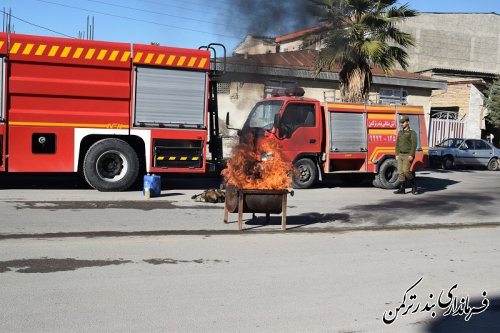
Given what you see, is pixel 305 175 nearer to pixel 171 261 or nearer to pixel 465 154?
pixel 171 261

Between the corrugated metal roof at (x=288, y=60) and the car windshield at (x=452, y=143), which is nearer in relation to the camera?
the corrugated metal roof at (x=288, y=60)

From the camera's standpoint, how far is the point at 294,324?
469cm

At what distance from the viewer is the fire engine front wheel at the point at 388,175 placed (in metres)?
15.8

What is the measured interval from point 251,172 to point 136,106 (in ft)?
17.0

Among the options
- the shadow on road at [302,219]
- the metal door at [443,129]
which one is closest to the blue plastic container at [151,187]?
the shadow on road at [302,219]

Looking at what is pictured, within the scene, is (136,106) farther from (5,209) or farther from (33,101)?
(5,209)

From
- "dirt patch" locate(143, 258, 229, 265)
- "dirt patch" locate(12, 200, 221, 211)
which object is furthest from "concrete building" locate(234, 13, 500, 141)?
"dirt patch" locate(143, 258, 229, 265)

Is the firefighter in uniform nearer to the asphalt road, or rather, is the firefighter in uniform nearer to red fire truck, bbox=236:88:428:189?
red fire truck, bbox=236:88:428:189

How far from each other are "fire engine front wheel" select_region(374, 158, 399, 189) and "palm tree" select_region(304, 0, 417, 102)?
11.1 feet

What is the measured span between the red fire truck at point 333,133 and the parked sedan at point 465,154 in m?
10.1

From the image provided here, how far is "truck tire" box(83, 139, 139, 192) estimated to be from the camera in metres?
12.6

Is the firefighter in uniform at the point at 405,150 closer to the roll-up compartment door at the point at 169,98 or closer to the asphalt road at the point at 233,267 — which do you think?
the asphalt road at the point at 233,267

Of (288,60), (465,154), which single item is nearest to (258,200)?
(288,60)

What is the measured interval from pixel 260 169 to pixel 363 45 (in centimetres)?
1041
